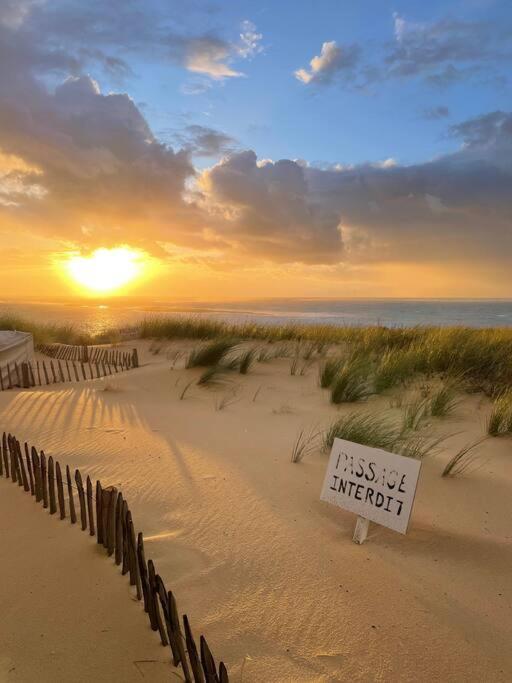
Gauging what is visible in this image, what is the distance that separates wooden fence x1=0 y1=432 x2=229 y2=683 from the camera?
1.72 meters

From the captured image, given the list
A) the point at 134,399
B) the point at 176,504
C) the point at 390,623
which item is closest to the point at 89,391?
the point at 134,399

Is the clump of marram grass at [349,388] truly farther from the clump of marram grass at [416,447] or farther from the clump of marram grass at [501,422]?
the clump of marram grass at [501,422]

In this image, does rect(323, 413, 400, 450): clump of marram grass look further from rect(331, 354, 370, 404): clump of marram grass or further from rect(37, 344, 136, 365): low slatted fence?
rect(37, 344, 136, 365): low slatted fence

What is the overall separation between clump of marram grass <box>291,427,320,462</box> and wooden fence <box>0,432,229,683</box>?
1.85 metres

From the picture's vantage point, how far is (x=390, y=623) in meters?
2.29

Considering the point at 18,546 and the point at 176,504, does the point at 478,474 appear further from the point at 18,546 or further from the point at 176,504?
the point at 18,546

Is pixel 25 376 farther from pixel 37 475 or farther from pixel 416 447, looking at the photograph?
pixel 416 447

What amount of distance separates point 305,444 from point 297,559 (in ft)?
6.97

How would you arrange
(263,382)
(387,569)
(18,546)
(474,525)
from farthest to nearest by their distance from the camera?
(263,382)
(474,525)
(18,546)
(387,569)

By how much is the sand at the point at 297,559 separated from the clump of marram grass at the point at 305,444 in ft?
0.37

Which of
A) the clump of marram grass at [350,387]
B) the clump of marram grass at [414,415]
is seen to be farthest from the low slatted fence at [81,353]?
the clump of marram grass at [414,415]

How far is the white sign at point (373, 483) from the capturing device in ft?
8.89

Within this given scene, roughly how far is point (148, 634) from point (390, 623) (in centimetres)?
121

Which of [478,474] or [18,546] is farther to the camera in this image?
[478,474]
